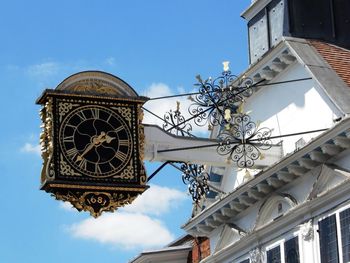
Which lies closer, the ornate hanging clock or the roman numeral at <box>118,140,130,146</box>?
the ornate hanging clock

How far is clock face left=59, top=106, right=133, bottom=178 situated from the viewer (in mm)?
23641

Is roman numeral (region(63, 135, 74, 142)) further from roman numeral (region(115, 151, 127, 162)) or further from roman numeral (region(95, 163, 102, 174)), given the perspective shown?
roman numeral (region(115, 151, 127, 162))

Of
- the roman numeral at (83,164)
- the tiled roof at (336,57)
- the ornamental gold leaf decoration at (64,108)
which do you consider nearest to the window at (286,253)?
the tiled roof at (336,57)

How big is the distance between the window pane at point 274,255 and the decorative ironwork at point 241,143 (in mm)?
1821

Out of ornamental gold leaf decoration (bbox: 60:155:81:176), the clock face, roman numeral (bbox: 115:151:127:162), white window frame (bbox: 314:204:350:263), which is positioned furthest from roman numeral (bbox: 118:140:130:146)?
white window frame (bbox: 314:204:350:263)

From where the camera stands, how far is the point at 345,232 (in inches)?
938

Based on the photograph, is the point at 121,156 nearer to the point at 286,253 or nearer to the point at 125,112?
the point at 125,112

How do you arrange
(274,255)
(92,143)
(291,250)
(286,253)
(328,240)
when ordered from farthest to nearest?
(274,255) → (286,253) → (291,250) → (328,240) → (92,143)

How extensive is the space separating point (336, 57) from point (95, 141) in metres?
6.51

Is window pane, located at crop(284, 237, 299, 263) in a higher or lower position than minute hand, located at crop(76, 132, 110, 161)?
lower

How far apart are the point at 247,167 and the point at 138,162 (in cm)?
272

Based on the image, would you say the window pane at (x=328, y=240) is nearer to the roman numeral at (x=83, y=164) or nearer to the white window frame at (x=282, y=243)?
the white window frame at (x=282, y=243)

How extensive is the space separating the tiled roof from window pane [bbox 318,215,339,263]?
10.6ft

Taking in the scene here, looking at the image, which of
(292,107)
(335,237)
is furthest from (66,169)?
(292,107)
